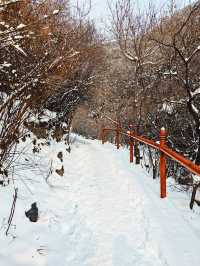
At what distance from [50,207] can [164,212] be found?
1685mm

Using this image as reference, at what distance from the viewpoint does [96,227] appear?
4.16m

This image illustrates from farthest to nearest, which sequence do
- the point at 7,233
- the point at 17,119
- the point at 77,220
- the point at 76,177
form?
the point at 76,177 < the point at 77,220 < the point at 17,119 < the point at 7,233

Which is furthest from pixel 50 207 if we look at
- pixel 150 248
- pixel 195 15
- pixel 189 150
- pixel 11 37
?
pixel 195 15

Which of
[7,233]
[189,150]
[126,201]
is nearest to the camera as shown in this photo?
[7,233]

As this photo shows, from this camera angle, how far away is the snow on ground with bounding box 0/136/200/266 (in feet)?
10.6

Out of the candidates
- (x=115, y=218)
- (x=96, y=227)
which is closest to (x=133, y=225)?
(x=115, y=218)

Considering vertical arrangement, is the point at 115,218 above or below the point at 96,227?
above

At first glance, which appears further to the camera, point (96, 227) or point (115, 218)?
point (115, 218)

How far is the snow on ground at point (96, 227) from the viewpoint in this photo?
127 inches

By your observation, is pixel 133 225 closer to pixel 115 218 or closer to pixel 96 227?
pixel 115 218

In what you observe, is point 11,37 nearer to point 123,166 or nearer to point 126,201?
point 126,201

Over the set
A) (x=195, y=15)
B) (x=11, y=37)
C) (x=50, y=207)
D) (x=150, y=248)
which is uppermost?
(x=195, y=15)

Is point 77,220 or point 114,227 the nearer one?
point 114,227

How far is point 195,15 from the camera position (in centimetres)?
1063
